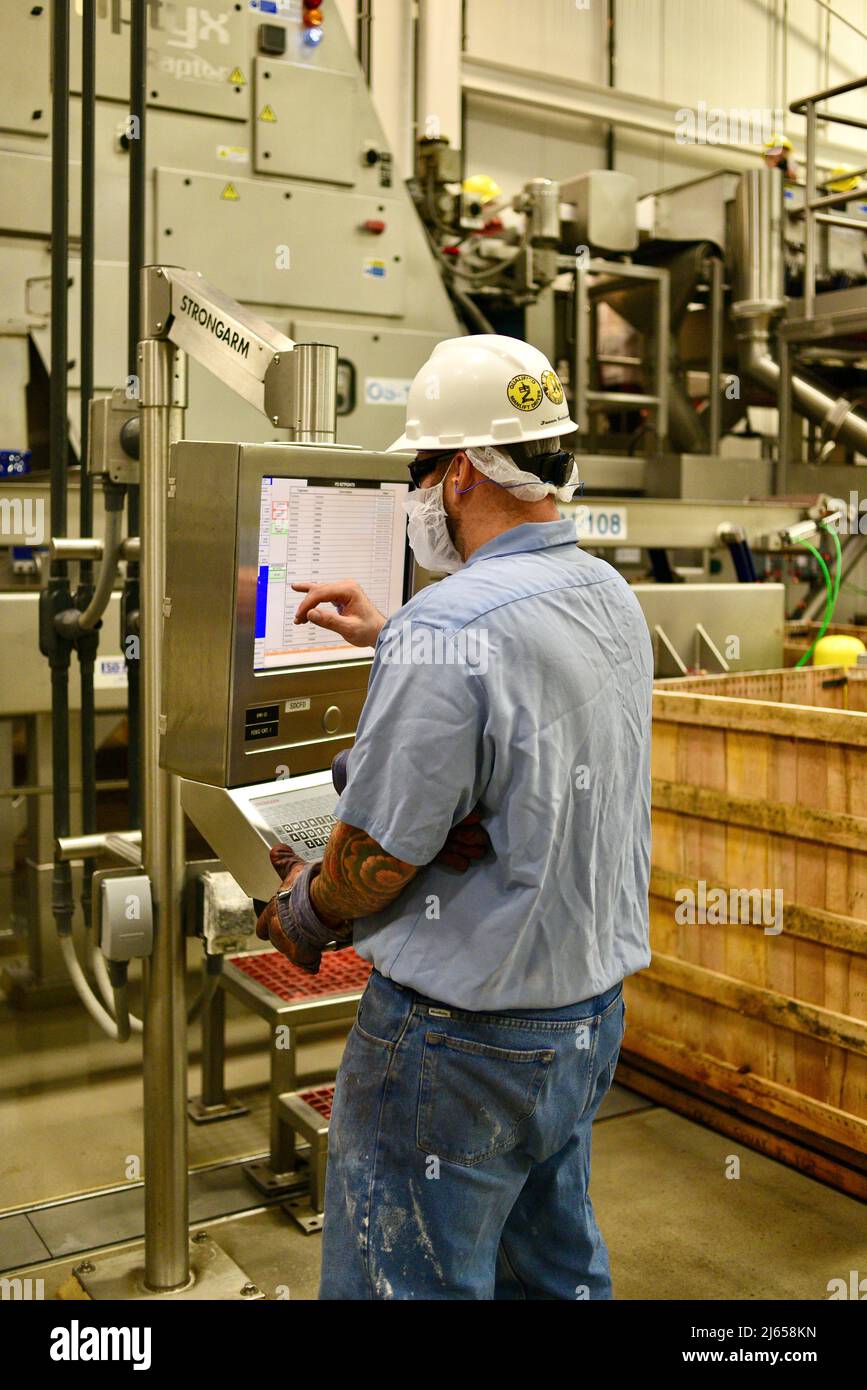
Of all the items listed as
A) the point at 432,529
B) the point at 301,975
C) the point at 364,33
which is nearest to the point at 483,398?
the point at 432,529

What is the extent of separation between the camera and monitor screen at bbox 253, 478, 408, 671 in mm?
1887

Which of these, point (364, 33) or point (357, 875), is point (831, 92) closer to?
point (364, 33)

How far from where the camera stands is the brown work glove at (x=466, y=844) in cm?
149

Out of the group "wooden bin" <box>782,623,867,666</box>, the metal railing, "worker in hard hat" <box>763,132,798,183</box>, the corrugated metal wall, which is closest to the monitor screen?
"wooden bin" <box>782,623,867,666</box>

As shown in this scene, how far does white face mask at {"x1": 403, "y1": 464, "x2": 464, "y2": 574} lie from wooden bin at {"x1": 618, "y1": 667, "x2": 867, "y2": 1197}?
1401 mm

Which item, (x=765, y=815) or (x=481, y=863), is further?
(x=765, y=815)

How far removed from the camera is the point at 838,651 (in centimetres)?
403

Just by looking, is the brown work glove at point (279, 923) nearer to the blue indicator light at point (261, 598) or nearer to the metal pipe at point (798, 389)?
the blue indicator light at point (261, 598)

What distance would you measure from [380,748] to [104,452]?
112 cm

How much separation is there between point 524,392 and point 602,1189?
196 centimetres

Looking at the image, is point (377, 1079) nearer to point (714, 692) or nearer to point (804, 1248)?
point (804, 1248)

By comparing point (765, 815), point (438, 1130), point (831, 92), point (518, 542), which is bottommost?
point (438, 1130)

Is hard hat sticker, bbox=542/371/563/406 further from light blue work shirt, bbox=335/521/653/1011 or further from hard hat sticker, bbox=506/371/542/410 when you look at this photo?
light blue work shirt, bbox=335/521/653/1011

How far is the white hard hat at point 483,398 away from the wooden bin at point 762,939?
139cm
